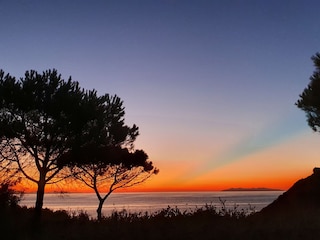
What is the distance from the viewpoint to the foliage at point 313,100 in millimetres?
26953

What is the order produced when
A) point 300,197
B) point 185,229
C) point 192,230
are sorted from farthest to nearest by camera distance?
point 300,197 → point 185,229 → point 192,230

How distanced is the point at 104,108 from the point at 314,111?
15569 mm

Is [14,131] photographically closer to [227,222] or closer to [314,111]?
[227,222]

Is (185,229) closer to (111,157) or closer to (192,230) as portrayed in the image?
(192,230)

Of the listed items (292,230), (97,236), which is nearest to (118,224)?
(97,236)

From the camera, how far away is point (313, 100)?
2700 centimetres

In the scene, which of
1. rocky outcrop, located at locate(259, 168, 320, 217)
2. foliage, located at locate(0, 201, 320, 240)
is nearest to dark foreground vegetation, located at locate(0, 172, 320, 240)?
foliage, located at locate(0, 201, 320, 240)

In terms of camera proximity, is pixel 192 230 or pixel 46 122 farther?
pixel 46 122

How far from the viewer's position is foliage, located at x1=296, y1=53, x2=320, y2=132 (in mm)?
26953

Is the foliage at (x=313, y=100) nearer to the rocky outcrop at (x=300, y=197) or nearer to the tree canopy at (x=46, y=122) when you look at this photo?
the rocky outcrop at (x=300, y=197)

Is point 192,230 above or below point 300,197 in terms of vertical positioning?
below

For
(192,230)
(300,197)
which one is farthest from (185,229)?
(300,197)

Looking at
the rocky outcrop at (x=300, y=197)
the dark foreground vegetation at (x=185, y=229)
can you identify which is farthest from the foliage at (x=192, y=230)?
the rocky outcrop at (x=300, y=197)

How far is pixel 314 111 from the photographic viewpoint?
1090 inches
